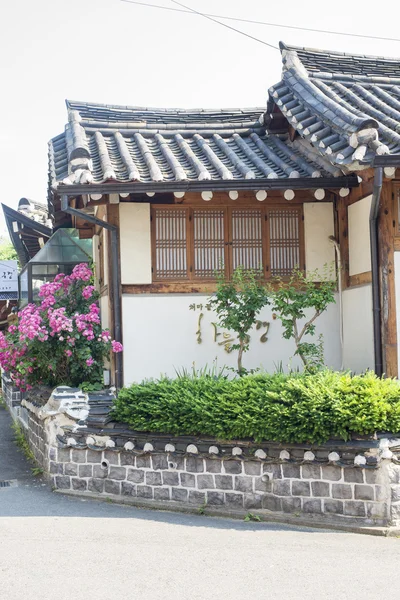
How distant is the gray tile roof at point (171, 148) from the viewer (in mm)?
11297

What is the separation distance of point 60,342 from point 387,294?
5068mm

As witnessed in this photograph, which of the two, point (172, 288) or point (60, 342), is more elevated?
point (172, 288)

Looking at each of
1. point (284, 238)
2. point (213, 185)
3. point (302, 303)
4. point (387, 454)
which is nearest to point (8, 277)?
point (284, 238)

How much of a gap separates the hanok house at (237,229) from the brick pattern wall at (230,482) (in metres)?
1.65

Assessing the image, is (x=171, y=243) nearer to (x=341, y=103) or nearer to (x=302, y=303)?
(x=302, y=303)

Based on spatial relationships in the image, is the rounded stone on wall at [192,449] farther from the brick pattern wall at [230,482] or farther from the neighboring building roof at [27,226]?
the neighboring building roof at [27,226]

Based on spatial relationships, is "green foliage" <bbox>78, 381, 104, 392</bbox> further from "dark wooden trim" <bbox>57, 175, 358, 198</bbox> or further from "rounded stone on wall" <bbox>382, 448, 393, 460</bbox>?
"rounded stone on wall" <bbox>382, 448, 393, 460</bbox>

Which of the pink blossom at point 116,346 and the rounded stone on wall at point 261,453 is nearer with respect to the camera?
the rounded stone on wall at point 261,453

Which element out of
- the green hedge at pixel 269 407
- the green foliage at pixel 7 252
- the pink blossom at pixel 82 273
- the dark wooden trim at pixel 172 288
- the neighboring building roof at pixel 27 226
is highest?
the green foliage at pixel 7 252

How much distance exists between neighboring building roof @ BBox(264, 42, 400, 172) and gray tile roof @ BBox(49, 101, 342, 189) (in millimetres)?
590

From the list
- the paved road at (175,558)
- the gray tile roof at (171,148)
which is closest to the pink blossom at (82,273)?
the gray tile roof at (171,148)

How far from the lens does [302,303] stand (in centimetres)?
1079

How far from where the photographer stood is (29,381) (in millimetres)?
13102

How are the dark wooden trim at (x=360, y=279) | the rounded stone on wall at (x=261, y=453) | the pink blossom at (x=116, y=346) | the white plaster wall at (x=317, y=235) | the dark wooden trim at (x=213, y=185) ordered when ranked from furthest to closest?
the white plaster wall at (x=317, y=235), the pink blossom at (x=116, y=346), the dark wooden trim at (x=360, y=279), the dark wooden trim at (x=213, y=185), the rounded stone on wall at (x=261, y=453)
